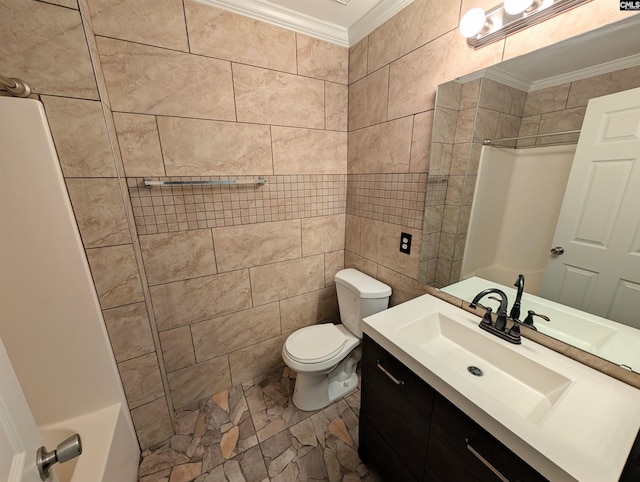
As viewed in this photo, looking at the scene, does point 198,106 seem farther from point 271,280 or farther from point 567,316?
point 567,316

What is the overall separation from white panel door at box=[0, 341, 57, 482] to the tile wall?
771 millimetres

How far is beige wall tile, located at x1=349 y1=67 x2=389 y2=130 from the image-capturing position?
1.52 metres

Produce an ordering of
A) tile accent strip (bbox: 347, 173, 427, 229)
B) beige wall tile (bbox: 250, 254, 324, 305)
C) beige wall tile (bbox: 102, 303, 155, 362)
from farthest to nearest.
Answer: beige wall tile (bbox: 250, 254, 324, 305), tile accent strip (bbox: 347, 173, 427, 229), beige wall tile (bbox: 102, 303, 155, 362)

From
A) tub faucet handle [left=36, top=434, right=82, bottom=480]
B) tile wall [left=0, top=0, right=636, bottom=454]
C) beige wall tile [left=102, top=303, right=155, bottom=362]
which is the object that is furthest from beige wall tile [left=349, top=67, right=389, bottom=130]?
tub faucet handle [left=36, top=434, right=82, bottom=480]

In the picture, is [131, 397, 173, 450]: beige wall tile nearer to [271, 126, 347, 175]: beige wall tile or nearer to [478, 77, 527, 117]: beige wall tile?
[271, 126, 347, 175]: beige wall tile

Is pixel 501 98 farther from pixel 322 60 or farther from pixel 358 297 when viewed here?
pixel 358 297

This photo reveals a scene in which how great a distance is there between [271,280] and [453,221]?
1.21 meters

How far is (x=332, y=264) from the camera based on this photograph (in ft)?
6.75

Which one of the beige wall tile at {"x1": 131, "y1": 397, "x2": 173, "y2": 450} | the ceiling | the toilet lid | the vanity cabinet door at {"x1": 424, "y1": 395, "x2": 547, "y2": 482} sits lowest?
the beige wall tile at {"x1": 131, "y1": 397, "x2": 173, "y2": 450}

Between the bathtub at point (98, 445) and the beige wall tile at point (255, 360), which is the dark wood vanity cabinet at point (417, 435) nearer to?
the beige wall tile at point (255, 360)

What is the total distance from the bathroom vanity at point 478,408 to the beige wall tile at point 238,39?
5.12 ft

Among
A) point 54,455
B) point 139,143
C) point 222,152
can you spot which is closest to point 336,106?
point 222,152

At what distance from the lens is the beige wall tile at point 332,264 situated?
6.65ft

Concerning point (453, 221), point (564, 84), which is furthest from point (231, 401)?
point (564, 84)
